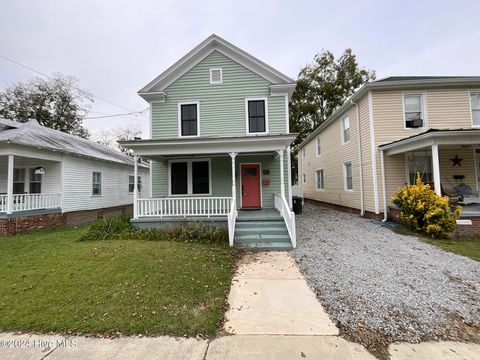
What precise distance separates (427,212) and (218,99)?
30.3 ft

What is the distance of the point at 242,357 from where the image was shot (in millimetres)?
2514

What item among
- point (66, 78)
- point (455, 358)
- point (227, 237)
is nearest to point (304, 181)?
point (227, 237)

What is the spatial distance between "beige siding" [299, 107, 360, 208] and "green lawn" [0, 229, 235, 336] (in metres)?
8.74

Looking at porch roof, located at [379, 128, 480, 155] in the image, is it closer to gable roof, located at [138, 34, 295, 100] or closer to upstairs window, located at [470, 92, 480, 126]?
upstairs window, located at [470, 92, 480, 126]

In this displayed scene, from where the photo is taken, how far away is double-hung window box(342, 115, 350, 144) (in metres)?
12.5

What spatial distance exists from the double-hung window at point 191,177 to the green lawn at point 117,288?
163 inches

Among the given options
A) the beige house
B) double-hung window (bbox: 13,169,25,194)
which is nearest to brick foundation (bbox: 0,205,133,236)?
double-hung window (bbox: 13,169,25,194)

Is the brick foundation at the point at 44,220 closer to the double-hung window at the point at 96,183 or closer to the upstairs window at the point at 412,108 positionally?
the double-hung window at the point at 96,183

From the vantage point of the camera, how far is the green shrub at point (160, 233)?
23.5 feet

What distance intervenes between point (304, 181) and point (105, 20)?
19.0 m

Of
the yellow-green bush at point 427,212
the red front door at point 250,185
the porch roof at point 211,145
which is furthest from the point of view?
the red front door at point 250,185

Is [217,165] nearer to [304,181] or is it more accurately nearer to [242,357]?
[242,357]

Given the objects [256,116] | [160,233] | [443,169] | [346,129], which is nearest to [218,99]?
[256,116]

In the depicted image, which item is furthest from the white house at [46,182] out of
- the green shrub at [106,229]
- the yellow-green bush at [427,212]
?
the yellow-green bush at [427,212]
